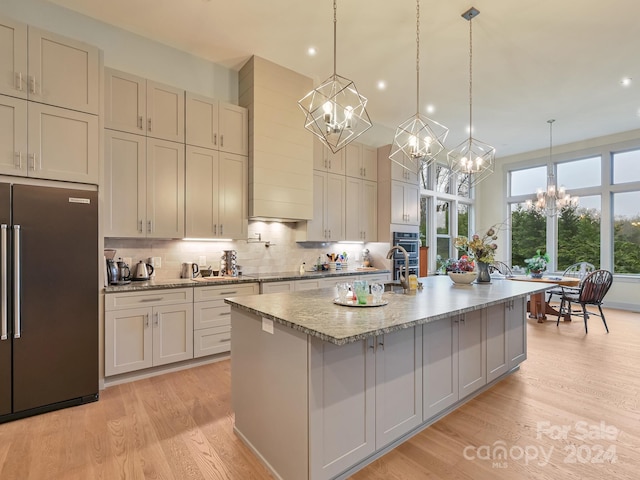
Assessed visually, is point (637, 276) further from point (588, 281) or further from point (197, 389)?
point (197, 389)

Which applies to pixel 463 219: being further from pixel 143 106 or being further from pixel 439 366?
pixel 143 106

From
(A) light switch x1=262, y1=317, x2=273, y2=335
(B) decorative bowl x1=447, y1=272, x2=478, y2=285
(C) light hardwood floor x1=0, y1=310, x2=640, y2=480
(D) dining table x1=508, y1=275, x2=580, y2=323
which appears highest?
(B) decorative bowl x1=447, y1=272, x2=478, y2=285

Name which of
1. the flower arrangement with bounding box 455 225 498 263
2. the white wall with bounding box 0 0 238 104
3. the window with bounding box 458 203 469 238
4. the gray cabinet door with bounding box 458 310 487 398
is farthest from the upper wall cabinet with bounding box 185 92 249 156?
the window with bounding box 458 203 469 238

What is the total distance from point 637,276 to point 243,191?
7.43 metres

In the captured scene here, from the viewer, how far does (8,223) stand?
7.76 feet

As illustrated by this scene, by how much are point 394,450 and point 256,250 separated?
9.88ft

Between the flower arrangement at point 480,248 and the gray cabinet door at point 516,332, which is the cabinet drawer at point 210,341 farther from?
the gray cabinet door at point 516,332

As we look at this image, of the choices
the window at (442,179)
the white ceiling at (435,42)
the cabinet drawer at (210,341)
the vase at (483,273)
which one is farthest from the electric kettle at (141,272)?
the window at (442,179)

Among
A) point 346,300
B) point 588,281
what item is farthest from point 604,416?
point 588,281

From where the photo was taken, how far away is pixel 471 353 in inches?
102

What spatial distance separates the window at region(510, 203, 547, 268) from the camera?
25.0ft

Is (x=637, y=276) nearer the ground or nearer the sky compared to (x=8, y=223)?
nearer the ground

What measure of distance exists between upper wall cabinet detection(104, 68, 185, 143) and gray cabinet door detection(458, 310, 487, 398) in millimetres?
3337

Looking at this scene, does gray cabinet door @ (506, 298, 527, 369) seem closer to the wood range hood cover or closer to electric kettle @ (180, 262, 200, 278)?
the wood range hood cover
